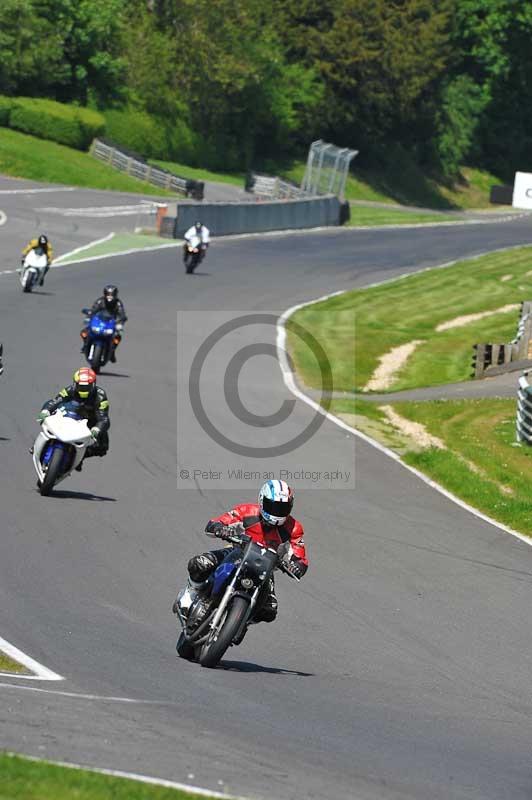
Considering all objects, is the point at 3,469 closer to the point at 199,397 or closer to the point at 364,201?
the point at 199,397

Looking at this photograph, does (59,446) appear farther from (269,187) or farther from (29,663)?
(269,187)

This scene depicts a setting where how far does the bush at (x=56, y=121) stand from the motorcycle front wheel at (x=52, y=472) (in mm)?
57072

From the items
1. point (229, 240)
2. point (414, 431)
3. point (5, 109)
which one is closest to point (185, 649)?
point (414, 431)

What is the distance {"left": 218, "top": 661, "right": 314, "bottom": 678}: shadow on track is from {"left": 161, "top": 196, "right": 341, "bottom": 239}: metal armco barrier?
42807mm

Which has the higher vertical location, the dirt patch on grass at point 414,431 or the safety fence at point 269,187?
the dirt patch on grass at point 414,431

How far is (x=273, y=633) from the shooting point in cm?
1327

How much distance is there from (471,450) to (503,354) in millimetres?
9964

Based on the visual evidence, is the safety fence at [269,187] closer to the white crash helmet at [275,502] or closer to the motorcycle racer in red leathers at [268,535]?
the motorcycle racer in red leathers at [268,535]

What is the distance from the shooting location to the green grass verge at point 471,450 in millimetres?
20973

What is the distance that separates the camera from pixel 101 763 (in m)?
7.59

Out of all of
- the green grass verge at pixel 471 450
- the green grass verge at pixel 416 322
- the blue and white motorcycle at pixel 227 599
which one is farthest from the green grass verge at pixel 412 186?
the blue and white motorcycle at pixel 227 599

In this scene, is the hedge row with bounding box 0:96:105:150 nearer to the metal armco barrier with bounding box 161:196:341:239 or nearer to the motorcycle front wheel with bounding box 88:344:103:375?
the metal armco barrier with bounding box 161:196:341:239

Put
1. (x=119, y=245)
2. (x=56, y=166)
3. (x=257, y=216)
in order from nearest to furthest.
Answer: (x=119, y=245), (x=257, y=216), (x=56, y=166)

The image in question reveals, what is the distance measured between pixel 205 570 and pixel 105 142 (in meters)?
65.8
